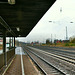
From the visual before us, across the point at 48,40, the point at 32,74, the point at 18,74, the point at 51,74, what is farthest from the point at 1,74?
the point at 48,40

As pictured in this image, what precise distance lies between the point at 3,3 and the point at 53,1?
7.66 feet

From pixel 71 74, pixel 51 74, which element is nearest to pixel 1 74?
Answer: pixel 51 74

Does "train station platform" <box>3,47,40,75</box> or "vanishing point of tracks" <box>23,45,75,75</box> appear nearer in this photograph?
"train station platform" <box>3,47,40,75</box>

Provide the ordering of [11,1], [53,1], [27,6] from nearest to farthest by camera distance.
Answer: [11,1]
[53,1]
[27,6]

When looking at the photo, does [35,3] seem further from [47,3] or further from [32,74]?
[32,74]

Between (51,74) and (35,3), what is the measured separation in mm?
5214

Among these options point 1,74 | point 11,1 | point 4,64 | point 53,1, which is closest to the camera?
point 11,1

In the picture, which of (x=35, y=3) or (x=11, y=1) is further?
(x=35, y=3)

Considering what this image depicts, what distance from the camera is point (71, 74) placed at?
921 centimetres

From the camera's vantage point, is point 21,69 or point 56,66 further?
point 56,66

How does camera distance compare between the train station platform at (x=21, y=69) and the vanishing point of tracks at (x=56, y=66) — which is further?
the vanishing point of tracks at (x=56, y=66)

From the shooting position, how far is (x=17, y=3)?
620cm

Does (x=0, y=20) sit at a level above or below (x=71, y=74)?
above

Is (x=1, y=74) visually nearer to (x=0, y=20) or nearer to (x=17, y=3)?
(x=0, y=20)
